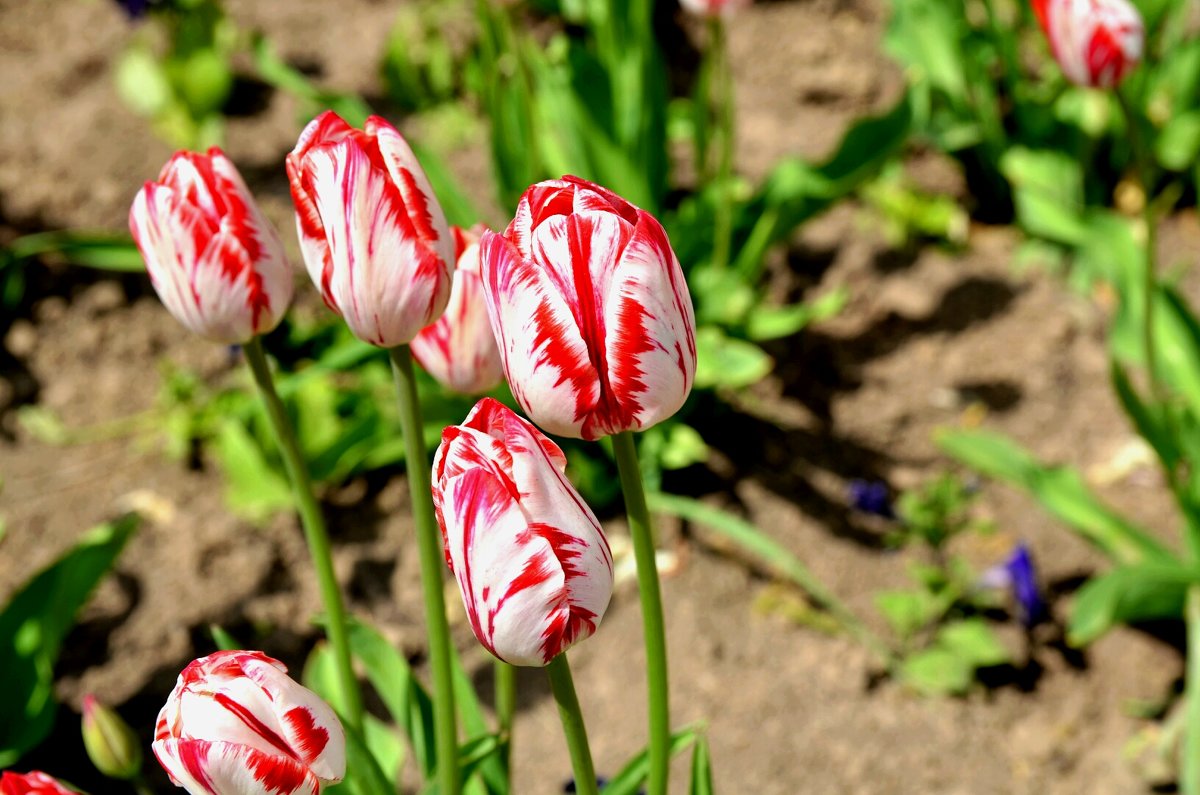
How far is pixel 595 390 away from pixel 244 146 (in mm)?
2835

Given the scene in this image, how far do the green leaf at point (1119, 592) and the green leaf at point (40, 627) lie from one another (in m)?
1.46

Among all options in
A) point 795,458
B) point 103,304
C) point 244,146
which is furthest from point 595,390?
point 244,146

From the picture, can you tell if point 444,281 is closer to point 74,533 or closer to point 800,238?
point 74,533

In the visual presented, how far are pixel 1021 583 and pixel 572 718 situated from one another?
142 cm

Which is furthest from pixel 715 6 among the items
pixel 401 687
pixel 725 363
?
pixel 401 687

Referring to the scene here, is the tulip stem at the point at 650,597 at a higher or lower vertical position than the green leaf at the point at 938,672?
higher

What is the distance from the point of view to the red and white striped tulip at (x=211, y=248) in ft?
3.43

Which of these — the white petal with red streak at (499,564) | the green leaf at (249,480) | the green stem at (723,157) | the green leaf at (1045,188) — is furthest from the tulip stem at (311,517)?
the green leaf at (1045,188)

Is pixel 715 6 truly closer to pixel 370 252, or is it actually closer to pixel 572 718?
pixel 370 252

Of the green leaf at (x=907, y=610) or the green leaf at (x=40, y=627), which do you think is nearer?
the green leaf at (x=40, y=627)

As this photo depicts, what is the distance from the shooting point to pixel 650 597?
0.94m

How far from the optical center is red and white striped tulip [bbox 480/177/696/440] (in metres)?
0.81

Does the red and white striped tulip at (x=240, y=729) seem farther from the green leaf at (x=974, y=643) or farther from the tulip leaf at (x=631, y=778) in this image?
the green leaf at (x=974, y=643)

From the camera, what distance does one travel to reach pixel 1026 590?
2141mm
